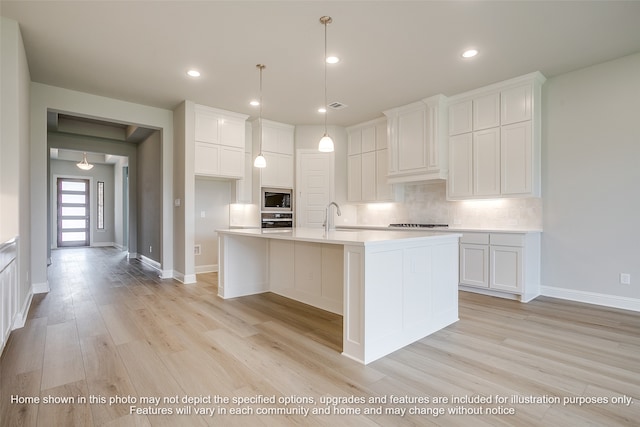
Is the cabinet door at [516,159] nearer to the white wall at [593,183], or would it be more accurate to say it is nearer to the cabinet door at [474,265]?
the white wall at [593,183]

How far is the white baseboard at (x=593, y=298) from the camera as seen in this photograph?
3.54m

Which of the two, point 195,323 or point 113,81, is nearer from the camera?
point 195,323

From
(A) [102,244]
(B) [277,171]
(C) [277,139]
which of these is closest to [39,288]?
(B) [277,171]

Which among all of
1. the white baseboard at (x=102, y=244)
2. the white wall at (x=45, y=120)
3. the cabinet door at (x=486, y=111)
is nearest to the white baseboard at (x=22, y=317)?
the white wall at (x=45, y=120)

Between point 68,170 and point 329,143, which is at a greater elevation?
point 68,170

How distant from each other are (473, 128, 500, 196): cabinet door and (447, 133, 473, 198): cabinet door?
3.0 inches

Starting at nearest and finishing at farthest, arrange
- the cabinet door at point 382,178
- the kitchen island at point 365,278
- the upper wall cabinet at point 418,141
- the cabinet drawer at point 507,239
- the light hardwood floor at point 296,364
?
the light hardwood floor at point 296,364
the kitchen island at point 365,278
the cabinet drawer at point 507,239
the upper wall cabinet at point 418,141
the cabinet door at point 382,178

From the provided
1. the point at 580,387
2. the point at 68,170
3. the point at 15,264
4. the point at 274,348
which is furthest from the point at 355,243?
the point at 68,170

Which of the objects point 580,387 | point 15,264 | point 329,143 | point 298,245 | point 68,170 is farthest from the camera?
point 68,170

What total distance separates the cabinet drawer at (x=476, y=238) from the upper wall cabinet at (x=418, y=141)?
1014 millimetres

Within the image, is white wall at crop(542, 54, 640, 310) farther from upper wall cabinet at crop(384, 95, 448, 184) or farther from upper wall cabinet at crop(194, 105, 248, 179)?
upper wall cabinet at crop(194, 105, 248, 179)

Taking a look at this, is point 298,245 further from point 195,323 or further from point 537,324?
point 537,324

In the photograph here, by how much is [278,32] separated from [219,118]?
2625 mm

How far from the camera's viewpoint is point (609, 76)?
12.2 feet
